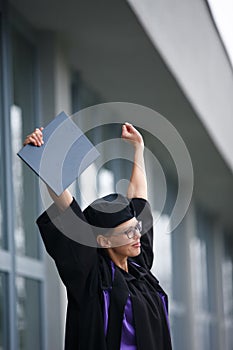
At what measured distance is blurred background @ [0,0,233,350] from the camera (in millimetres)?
→ 7797

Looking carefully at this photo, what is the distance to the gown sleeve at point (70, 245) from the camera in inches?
157

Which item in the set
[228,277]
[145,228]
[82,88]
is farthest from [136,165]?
[228,277]

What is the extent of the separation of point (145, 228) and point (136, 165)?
0.31 m

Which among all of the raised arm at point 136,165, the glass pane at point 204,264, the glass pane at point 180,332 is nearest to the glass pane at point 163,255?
the glass pane at point 180,332

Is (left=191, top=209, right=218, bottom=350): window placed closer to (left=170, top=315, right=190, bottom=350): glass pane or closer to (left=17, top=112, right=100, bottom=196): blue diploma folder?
(left=170, top=315, right=190, bottom=350): glass pane

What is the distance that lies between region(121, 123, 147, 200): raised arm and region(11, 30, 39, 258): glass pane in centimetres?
339

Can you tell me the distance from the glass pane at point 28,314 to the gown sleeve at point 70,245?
3923 mm

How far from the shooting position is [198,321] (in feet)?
57.2

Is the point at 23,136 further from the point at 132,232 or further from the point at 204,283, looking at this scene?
the point at 204,283

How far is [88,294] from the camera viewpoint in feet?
13.3

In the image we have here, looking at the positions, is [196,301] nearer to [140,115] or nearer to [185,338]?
[185,338]

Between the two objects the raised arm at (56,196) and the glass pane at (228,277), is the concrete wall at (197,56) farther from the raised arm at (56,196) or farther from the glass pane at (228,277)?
the glass pane at (228,277)

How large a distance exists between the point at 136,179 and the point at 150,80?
5599 mm

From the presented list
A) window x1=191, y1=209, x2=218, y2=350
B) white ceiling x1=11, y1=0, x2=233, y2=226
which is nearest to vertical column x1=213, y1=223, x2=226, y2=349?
window x1=191, y1=209, x2=218, y2=350
